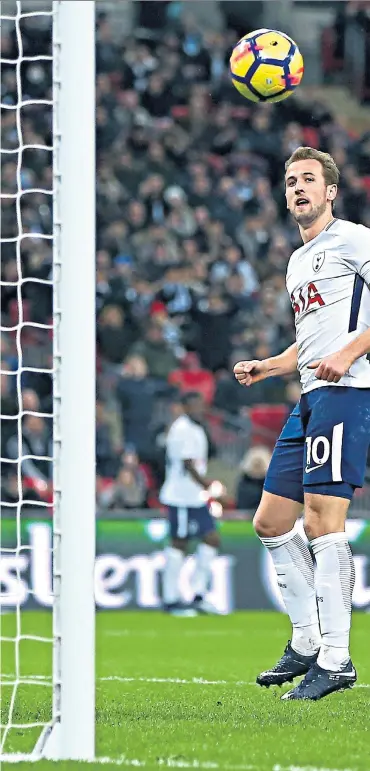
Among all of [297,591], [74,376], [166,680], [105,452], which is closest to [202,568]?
[105,452]

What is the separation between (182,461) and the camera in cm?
1293

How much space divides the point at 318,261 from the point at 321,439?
2.57 feet

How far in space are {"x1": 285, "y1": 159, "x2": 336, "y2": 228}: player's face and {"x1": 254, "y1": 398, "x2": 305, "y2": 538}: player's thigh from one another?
33.8 inches

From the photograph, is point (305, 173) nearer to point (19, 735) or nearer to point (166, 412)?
point (19, 735)

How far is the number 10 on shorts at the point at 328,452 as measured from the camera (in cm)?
548

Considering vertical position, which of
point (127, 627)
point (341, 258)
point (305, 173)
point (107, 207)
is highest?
point (107, 207)

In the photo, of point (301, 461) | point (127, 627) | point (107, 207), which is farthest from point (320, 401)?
point (107, 207)

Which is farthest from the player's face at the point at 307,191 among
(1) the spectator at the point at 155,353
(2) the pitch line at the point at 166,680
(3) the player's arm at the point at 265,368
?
(1) the spectator at the point at 155,353

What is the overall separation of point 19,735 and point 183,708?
0.93 m

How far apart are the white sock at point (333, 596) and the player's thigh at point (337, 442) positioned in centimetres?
22

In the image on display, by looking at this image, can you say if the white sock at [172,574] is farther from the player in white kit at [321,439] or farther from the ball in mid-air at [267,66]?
the ball in mid-air at [267,66]

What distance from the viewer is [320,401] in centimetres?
560

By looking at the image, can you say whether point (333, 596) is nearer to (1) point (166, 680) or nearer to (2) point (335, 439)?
(2) point (335, 439)

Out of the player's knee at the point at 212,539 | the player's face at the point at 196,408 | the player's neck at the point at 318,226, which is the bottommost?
the player's knee at the point at 212,539
